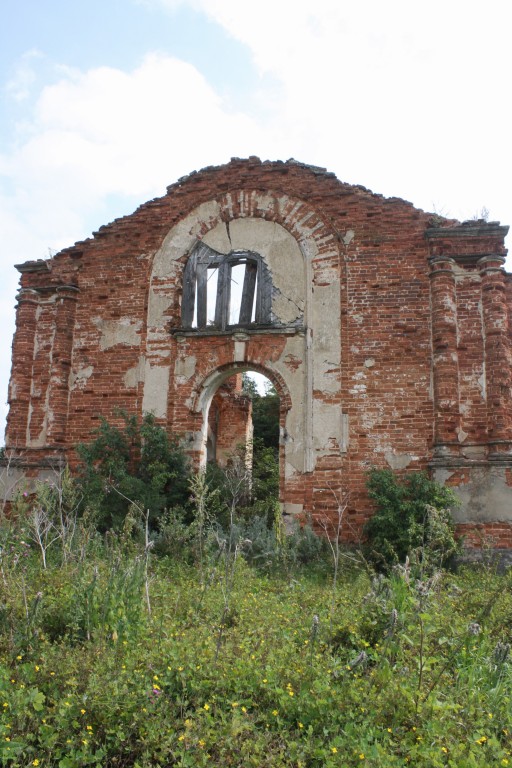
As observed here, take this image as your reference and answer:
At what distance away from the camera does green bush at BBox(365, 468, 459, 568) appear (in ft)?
30.2

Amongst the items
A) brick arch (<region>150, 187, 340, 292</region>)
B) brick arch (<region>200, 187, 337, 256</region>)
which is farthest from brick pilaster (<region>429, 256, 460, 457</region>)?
brick arch (<region>200, 187, 337, 256</region>)

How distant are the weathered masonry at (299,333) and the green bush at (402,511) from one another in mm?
382

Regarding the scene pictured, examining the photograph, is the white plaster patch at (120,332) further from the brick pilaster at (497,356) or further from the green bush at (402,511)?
the brick pilaster at (497,356)

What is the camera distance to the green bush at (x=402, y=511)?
30.2ft

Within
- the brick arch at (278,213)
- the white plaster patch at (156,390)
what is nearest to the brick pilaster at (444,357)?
the brick arch at (278,213)

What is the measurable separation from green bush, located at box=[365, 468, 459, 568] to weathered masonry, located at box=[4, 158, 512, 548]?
1.25ft

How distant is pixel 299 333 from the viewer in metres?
11.0

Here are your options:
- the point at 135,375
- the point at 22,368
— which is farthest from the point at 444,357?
the point at 22,368

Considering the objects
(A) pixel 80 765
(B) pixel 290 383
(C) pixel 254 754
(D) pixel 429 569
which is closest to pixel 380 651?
(C) pixel 254 754

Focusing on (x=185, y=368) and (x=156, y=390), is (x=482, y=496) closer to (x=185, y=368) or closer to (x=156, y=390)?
(x=185, y=368)

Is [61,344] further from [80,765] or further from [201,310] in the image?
[80,765]

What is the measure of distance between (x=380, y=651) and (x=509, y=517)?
5438 millimetres

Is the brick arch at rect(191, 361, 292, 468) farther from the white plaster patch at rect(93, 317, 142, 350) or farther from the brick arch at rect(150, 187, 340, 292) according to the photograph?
the brick arch at rect(150, 187, 340, 292)

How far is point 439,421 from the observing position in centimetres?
1007
